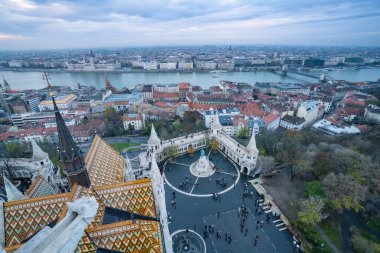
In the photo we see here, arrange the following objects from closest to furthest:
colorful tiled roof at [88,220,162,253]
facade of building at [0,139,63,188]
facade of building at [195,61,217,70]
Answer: colorful tiled roof at [88,220,162,253]
facade of building at [0,139,63,188]
facade of building at [195,61,217,70]

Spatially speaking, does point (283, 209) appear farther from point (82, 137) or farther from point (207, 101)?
point (207, 101)

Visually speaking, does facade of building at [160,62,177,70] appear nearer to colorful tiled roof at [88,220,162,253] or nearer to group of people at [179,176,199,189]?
group of people at [179,176,199,189]

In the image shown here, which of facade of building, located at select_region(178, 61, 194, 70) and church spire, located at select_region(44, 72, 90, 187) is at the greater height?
church spire, located at select_region(44, 72, 90, 187)

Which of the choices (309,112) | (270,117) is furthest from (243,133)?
(309,112)

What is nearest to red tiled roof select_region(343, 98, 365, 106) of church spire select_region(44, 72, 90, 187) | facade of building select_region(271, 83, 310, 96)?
facade of building select_region(271, 83, 310, 96)

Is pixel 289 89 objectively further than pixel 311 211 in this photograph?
Yes

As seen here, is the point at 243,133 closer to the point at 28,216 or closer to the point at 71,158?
the point at 71,158

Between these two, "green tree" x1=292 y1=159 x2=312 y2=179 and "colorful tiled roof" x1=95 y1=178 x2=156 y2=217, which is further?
"green tree" x1=292 y1=159 x2=312 y2=179

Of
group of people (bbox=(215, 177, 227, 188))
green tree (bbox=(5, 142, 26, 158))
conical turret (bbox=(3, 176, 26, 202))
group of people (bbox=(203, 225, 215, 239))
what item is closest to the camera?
conical turret (bbox=(3, 176, 26, 202))
